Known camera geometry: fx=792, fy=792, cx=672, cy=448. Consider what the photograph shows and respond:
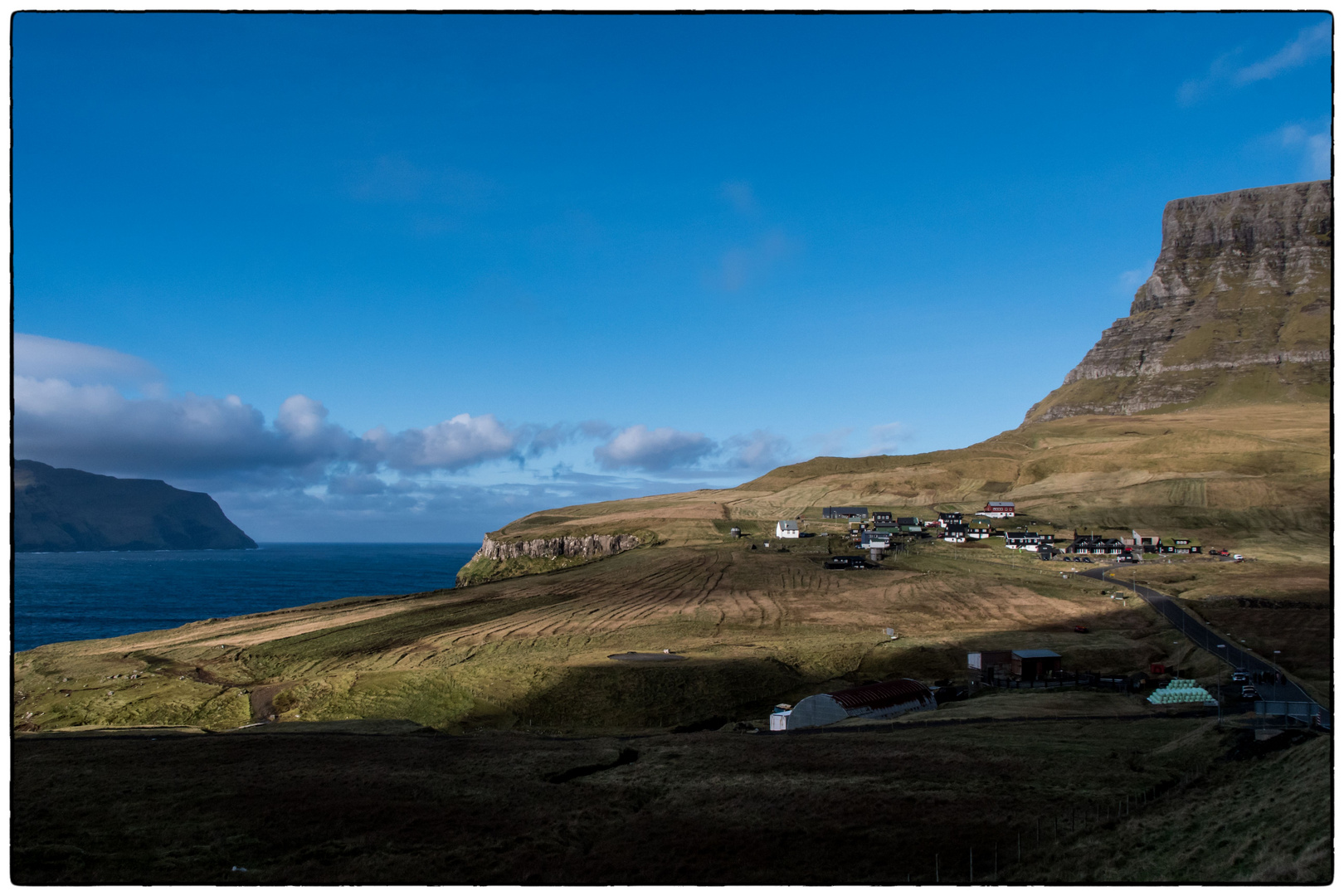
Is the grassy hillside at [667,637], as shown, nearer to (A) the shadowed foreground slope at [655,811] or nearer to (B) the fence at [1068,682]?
(B) the fence at [1068,682]

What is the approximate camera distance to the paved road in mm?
44781

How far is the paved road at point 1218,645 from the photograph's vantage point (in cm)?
4478

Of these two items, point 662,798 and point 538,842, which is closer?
point 538,842

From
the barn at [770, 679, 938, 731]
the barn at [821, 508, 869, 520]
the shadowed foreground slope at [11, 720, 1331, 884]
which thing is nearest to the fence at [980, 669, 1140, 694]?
the barn at [770, 679, 938, 731]

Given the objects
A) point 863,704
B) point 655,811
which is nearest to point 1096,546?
point 863,704

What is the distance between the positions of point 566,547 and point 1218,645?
11185 cm

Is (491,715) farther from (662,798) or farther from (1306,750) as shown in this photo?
(1306,750)

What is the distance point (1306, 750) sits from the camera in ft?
87.1

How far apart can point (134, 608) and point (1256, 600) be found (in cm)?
16522

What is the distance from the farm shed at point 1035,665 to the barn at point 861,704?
11.1 m

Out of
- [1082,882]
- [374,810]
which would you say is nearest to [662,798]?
[374,810]

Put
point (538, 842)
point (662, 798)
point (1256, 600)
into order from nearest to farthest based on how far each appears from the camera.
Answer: point (538, 842), point (662, 798), point (1256, 600)

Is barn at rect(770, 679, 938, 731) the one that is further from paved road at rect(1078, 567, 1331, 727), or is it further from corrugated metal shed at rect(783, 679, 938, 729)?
paved road at rect(1078, 567, 1331, 727)

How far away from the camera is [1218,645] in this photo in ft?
204
